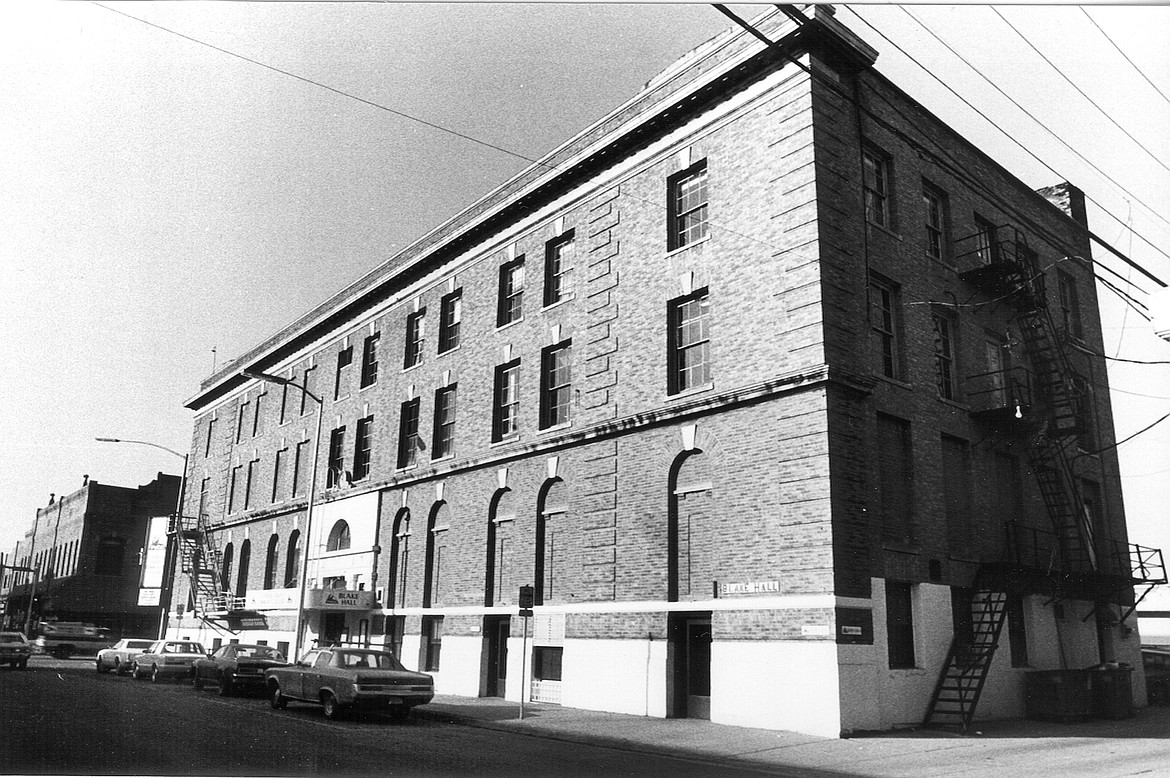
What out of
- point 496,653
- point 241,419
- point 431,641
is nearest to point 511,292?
point 496,653

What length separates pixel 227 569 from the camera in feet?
149

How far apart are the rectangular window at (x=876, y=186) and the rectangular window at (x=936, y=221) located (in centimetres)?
156

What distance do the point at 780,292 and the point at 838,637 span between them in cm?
737

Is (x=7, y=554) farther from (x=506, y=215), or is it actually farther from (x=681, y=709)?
(x=681, y=709)

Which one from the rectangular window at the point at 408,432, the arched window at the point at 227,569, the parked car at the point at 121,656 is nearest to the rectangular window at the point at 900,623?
the rectangular window at the point at 408,432

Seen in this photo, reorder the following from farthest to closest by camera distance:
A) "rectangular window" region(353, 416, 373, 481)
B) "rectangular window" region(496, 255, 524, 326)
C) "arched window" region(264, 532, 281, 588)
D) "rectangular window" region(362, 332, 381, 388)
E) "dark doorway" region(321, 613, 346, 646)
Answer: "arched window" region(264, 532, 281, 588)
"rectangular window" region(362, 332, 381, 388)
"rectangular window" region(353, 416, 373, 481)
"dark doorway" region(321, 613, 346, 646)
"rectangular window" region(496, 255, 524, 326)

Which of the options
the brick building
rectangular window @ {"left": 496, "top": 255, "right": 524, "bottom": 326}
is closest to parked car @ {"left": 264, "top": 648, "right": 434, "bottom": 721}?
rectangular window @ {"left": 496, "top": 255, "right": 524, "bottom": 326}

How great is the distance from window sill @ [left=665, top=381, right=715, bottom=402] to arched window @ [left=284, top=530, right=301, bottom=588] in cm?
2238

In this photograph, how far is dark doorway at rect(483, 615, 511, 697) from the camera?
26.7 meters

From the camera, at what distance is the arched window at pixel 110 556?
62.1 meters

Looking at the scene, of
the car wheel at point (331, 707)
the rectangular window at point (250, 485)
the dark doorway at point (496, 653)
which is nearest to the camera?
the car wheel at point (331, 707)

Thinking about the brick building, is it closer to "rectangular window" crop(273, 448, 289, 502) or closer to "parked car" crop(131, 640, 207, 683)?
"rectangular window" crop(273, 448, 289, 502)

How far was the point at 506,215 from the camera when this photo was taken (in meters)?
29.7

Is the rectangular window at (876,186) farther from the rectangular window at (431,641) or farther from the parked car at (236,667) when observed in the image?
the parked car at (236,667)
